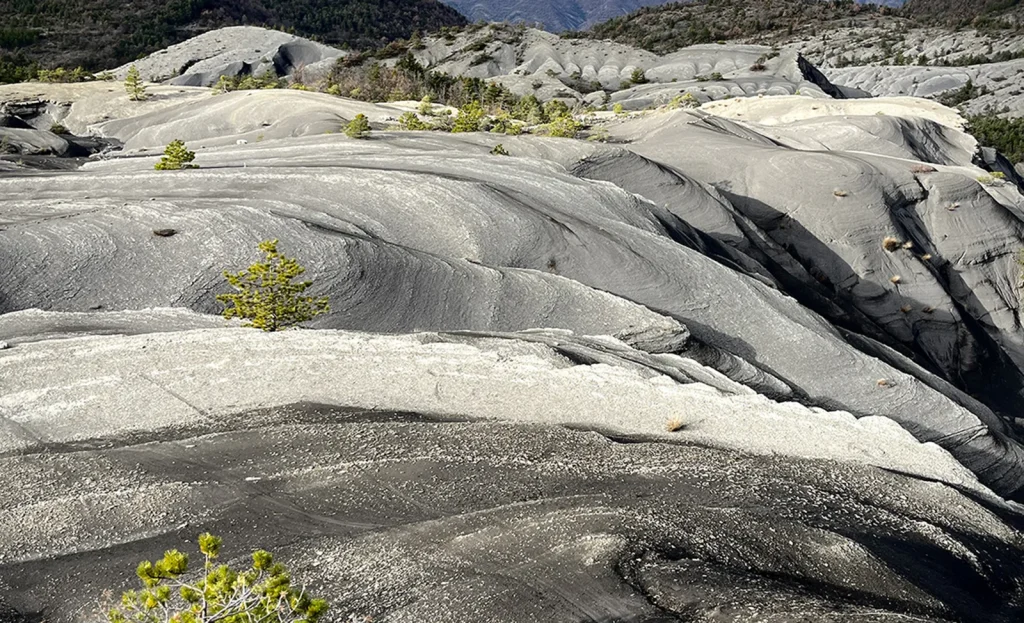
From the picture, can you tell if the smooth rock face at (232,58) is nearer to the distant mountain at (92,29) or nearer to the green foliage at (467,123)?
the distant mountain at (92,29)

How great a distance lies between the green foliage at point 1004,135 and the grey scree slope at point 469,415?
288 ft

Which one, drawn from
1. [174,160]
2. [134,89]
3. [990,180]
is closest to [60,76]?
[134,89]

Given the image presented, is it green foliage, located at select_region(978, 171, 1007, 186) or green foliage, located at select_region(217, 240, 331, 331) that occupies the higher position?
green foliage, located at select_region(217, 240, 331, 331)

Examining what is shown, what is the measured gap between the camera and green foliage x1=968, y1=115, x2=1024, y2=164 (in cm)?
9944

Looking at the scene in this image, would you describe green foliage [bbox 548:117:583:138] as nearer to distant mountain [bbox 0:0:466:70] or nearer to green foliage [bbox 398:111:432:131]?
green foliage [bbox 398:111:432:131]

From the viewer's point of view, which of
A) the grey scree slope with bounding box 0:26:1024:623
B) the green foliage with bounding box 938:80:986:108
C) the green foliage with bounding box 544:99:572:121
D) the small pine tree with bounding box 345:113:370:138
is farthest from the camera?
the green foliage with bounding box 938:80:986:108

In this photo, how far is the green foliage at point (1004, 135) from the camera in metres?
99.4

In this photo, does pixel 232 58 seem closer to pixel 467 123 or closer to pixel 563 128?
pixel 563 128

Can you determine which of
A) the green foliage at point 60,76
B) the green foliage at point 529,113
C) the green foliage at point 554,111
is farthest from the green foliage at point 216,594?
the green foliage at point 60,76

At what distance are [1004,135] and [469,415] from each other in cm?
11984

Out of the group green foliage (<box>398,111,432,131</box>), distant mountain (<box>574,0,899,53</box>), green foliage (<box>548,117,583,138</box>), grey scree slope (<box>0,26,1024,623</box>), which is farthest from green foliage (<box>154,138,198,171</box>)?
distant mountain (<box>574,0,899,53</box>)

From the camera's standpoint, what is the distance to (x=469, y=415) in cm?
1221

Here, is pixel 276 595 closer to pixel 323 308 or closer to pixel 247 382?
pixel 247 382

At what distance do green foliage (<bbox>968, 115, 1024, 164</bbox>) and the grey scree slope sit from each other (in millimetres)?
87668
